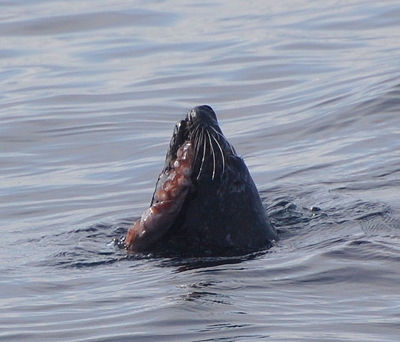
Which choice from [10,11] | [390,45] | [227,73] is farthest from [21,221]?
[10,11]

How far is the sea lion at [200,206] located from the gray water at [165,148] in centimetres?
21

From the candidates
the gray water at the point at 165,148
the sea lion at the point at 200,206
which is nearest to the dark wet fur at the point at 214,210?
the sea lion at the point at 200,206

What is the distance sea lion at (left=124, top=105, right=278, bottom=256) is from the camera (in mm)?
7605

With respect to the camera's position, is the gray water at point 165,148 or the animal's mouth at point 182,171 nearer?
the gray water at point 165,148

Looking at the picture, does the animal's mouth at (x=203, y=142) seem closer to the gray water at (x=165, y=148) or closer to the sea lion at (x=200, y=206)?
the sea lion at (x=200, y=206)

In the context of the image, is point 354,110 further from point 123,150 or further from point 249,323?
point 249,323

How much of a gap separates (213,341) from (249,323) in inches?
13.3

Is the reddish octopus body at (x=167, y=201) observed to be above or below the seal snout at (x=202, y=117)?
below

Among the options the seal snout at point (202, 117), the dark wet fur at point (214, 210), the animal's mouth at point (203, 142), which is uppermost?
the seal snout at point (202, 117)

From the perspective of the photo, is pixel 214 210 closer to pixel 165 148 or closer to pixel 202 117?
pixel 202 117

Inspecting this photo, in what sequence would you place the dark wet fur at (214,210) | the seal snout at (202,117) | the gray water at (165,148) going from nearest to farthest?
1. the gray water at (165,148)
2. the seal snout at (202,117)
3. the dark wet fur at (214,210)

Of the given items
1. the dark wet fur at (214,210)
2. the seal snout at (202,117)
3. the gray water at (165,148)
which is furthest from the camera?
the dark wet fur at (214,210)

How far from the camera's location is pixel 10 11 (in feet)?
70.9

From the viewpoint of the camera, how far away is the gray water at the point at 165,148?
6262mm
